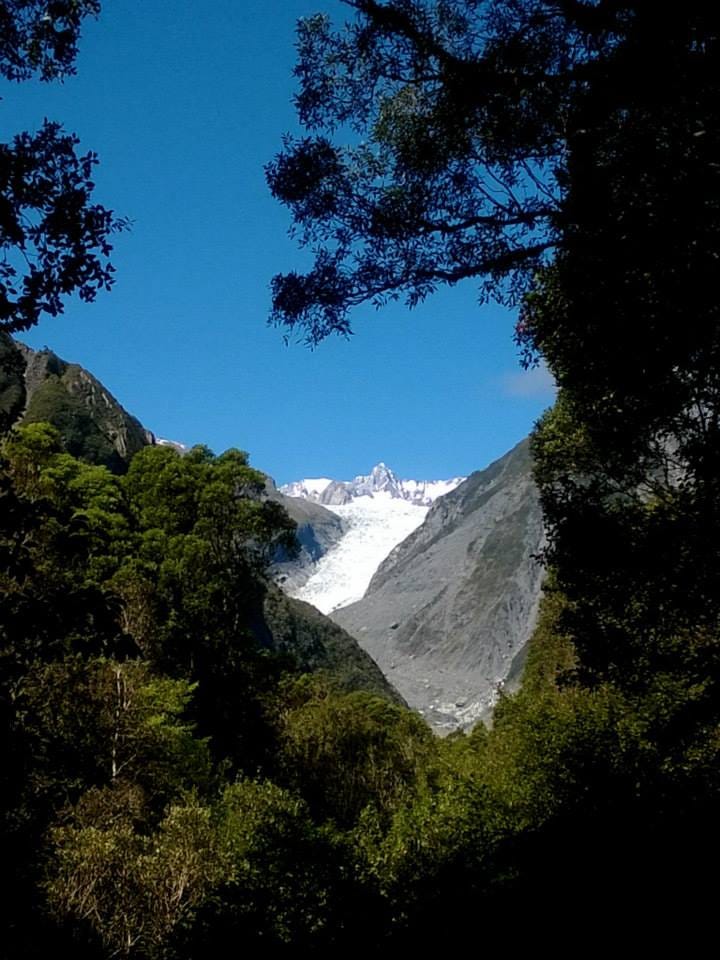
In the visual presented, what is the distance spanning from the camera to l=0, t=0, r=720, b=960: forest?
233 inches

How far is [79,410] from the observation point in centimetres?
11375

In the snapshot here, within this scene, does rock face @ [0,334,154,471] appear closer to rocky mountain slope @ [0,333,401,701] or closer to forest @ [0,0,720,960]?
rocky mountain slope @ [0,333,401,701]

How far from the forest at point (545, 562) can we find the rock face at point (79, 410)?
68893 millimetres

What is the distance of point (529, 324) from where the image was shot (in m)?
8.73

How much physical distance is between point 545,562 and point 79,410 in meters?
114

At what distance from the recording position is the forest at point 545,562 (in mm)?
5922

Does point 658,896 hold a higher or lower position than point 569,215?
lower

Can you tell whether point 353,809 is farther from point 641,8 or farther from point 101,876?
point 641,8

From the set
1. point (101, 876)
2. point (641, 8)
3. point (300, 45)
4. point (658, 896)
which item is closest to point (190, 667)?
point (101, 876)

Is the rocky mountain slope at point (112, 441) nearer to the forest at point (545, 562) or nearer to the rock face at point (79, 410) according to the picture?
the rock face at point (79, 410)

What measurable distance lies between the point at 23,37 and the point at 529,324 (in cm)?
596

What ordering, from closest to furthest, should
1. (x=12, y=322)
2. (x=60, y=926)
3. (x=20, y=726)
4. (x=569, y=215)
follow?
(x=20, y=726), (x=12, y=322), (x=569, y=215), (x=60, y=926)

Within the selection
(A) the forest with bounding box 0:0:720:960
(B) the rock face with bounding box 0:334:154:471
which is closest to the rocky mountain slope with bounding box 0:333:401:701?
(B) the rock face with bounding box 0:334:154:471

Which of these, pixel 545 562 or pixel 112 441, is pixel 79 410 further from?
pixel 545 562
